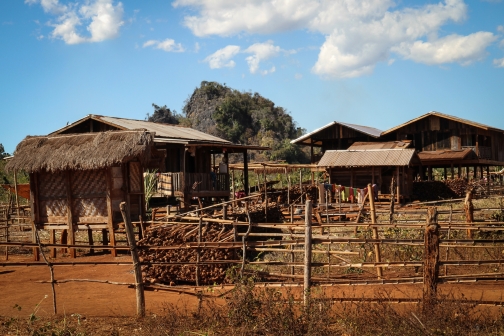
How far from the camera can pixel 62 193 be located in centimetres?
1488

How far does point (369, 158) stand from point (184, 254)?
16.0m

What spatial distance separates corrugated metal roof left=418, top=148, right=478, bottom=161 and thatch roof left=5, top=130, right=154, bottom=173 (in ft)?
66.3

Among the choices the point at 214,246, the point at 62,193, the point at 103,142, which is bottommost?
the point at 214,246

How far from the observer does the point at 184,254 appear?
1091 cm

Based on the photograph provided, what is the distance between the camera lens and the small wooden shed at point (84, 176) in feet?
45.9

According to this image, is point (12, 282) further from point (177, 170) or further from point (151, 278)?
point (177, 170)

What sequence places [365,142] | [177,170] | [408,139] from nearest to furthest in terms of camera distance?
[177,170], [365,142], [408,139]

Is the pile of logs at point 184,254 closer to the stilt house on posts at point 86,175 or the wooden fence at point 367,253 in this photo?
the wooden fence at point 367,253

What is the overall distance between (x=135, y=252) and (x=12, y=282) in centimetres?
540

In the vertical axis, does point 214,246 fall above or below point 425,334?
above

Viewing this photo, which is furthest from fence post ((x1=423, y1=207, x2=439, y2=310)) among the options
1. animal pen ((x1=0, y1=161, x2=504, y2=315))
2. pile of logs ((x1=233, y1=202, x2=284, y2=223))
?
pile of logs ((x1=233, y1=202, x2=284, y2=223))

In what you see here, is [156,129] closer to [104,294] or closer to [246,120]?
[104,294]

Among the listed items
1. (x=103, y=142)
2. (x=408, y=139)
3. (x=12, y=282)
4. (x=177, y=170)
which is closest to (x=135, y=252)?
(x=12, y=282)

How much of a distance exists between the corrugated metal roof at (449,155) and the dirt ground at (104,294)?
70.5 feet
